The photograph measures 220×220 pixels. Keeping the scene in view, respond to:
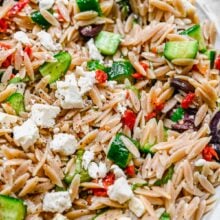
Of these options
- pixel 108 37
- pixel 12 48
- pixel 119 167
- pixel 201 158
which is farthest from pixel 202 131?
pixel 12 48

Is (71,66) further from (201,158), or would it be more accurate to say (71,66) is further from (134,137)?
(201,158)

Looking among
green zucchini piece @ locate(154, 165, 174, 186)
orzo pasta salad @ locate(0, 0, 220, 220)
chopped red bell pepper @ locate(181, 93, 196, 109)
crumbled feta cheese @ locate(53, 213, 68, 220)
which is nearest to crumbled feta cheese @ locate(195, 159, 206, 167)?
orzo pasta salad @ locate(0, 0, 220, 220)

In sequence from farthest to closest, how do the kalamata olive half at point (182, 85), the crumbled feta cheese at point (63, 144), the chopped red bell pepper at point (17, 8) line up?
the chopped red bell pepper at point (17, 8), the kalamata olive half at point (182, 85), the crumbled feta cheese at point (63, 144)

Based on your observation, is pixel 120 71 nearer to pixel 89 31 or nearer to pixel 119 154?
pixel 89 31

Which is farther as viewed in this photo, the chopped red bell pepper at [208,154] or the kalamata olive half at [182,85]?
the kalamata olive half at [182,85]

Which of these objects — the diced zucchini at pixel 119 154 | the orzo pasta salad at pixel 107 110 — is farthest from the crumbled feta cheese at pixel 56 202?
the diced zucchini at pixel 119 154

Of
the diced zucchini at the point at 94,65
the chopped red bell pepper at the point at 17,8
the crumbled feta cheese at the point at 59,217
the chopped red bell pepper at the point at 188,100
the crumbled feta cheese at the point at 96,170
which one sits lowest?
the crumbled feta cheese at the point at 59,217

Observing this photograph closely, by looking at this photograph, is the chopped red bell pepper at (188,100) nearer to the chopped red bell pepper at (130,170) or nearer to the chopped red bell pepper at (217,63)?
the chopped red bell pepper at (217,63)

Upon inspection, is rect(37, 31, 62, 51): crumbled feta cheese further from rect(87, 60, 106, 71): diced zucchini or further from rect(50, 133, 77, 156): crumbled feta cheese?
rect(50, 133, 77, 156): crumbled feta cheese
